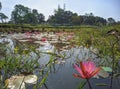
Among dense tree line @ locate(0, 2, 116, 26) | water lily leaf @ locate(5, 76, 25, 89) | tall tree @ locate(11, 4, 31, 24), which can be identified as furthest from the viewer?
tall tree @ locate(11, 4, 31, 24)

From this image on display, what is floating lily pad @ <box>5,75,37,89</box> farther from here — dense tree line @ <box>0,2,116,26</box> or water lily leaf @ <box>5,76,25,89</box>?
dense tree line @ <box>0,2,116,26</box>

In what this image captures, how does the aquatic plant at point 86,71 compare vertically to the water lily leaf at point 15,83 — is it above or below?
above

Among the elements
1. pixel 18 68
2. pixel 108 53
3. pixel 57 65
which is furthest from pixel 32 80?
pixel 108 53

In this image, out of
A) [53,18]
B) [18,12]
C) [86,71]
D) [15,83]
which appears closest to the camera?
[86,71]

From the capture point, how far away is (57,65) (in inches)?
115

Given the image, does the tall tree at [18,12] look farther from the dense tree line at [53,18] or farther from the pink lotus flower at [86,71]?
the pink lotus flower at [86,71]

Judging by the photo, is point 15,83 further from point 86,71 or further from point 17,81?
point 86,71

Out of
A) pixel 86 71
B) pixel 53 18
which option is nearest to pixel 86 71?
pixel 86 71

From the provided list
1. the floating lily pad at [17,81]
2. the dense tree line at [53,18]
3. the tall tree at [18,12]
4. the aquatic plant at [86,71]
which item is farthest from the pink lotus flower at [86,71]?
the tall tree at [18,12]

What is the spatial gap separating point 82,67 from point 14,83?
3.92 ft

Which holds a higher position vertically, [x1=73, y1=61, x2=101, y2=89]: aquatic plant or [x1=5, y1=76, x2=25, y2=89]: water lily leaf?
[x1=73, y1=61, x2=101, y2=89]: aquatic plant

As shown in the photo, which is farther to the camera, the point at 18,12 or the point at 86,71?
the point at 18,12

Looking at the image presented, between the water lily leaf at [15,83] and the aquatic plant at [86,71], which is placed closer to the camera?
the aquatic plant at [86,71]

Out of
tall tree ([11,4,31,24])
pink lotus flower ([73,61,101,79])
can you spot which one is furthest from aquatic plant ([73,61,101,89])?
tall tree ([11,4,31,24])
